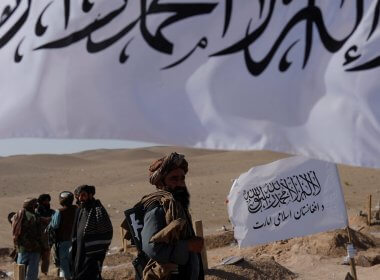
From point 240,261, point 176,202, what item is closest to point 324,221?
point 240,261

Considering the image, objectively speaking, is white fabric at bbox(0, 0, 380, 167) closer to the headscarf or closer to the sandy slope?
the headscarf

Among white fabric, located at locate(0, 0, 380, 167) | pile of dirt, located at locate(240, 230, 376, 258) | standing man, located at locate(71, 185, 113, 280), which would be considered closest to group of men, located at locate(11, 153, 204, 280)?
standing man, located at locate(71, 185, 113, 280)

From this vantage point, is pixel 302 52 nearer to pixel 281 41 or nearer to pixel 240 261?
pixel 281 41

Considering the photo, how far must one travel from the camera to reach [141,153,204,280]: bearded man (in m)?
4.48

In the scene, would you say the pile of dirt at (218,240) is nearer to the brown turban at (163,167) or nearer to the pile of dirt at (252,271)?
the pile of dirt at (252,271)

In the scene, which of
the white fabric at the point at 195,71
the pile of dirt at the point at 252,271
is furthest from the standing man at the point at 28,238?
the white fabric at the point at 195,71

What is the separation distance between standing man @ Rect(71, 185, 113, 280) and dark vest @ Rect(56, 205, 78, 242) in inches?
44.0

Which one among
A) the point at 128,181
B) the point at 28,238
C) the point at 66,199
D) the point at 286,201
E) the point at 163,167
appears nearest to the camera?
the point at 163,167

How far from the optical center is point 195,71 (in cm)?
341

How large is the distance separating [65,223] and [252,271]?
3079mm

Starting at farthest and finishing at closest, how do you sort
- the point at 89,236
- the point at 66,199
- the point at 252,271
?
the point at 252,271 < the point at 66,199 < the point at 89,236

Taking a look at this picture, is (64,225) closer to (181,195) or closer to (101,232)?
(101,232)

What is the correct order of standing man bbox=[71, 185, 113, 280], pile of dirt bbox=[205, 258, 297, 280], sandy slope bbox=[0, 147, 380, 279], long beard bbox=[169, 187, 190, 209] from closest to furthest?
long beard bbox=[169, 187, 190, 209] → standing man bbox=[71, 185, 113, 280] → pile of dirt bbox=[205, 258, 297, 280] → sandy slope bbox=[0, 147, 380, 279]

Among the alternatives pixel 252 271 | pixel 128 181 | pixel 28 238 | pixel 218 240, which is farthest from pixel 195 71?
pixel 128 181
